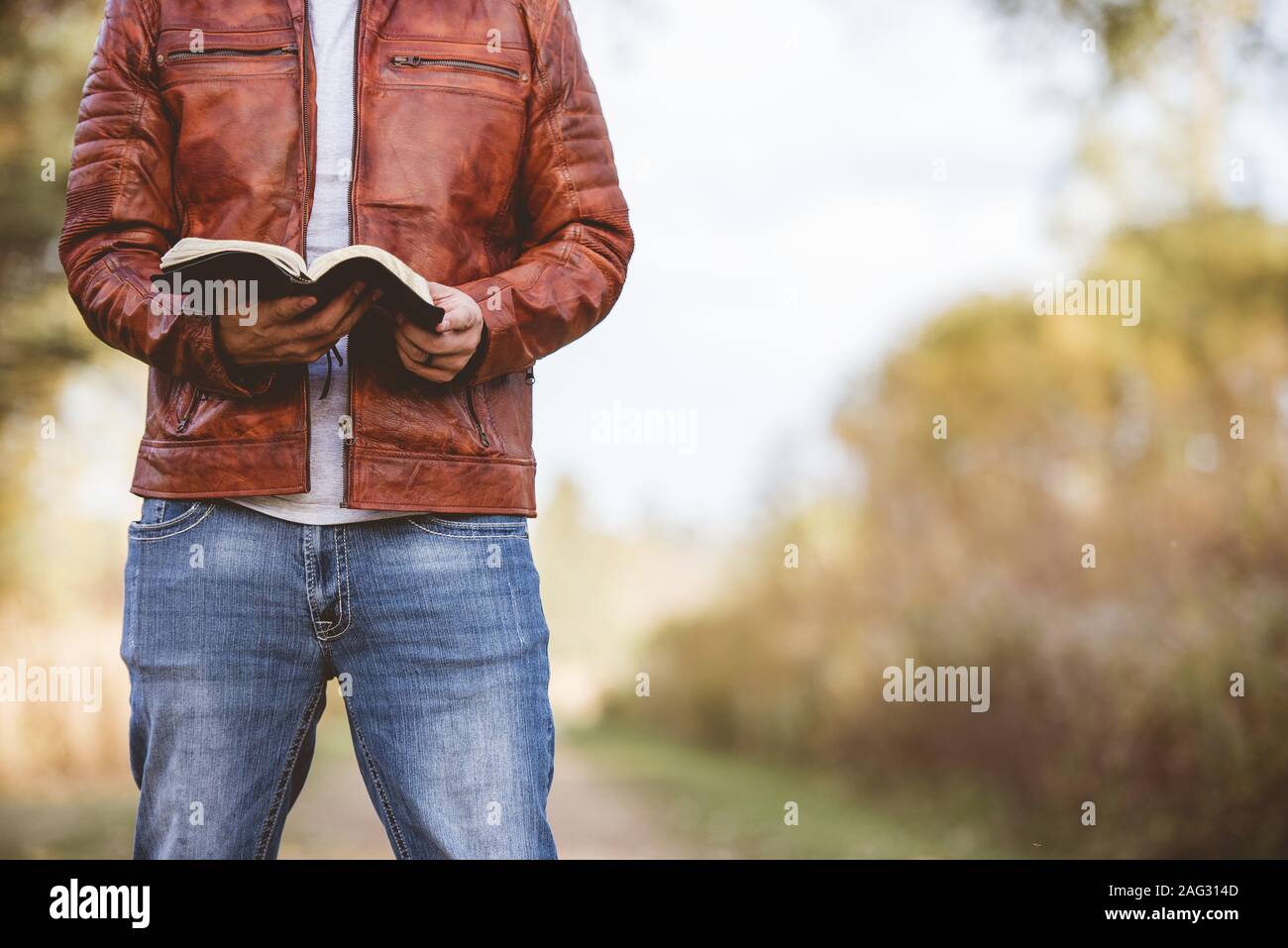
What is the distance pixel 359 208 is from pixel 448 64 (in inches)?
11.7

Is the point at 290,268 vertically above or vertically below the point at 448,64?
below

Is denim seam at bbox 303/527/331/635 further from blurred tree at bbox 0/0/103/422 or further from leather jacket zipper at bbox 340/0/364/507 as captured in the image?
blurred tree at bbox 0/0/103/422

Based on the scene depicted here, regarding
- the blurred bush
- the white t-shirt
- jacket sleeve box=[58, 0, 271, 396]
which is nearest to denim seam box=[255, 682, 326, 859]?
the white t-shirt

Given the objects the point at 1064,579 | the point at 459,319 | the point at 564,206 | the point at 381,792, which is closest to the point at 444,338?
the point at 459,319

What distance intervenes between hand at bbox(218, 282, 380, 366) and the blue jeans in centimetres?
27

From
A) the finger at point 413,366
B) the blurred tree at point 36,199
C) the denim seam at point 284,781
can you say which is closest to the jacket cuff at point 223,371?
the finger at point 413,366

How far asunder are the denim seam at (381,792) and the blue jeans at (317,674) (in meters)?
0.02

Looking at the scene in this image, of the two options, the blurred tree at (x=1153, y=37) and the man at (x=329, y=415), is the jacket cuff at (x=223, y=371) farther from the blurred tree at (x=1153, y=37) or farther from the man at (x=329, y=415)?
the blurred tree at (x=1153, y=37)

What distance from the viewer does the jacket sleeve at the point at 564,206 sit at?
82.0 inches

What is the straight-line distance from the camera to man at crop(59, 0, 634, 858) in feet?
6.41

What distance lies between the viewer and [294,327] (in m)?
1.86

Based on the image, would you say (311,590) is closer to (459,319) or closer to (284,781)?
(284,781)

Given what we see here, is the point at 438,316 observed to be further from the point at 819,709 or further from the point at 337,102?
the point at 819,709
